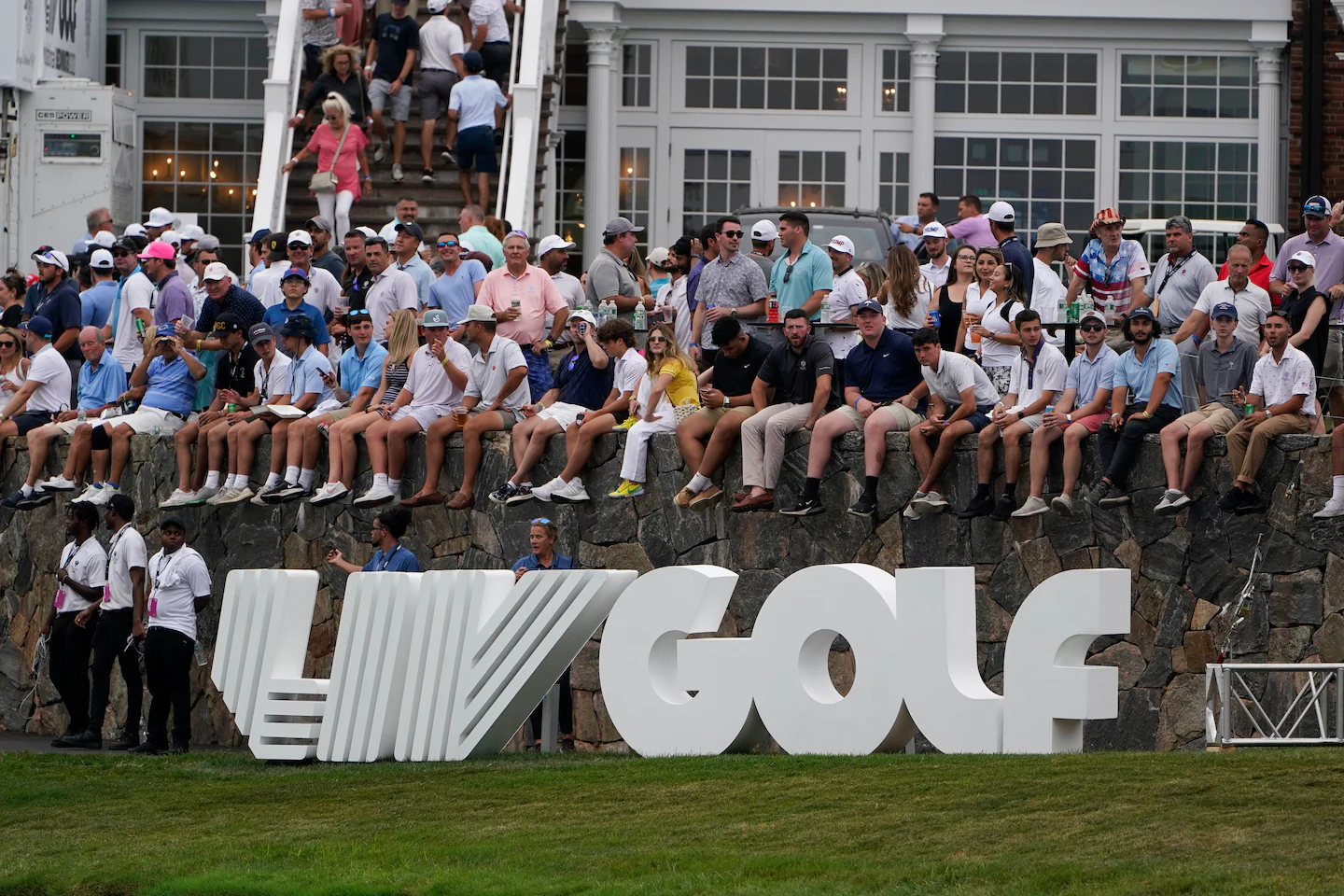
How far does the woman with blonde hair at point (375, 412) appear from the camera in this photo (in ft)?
59.1

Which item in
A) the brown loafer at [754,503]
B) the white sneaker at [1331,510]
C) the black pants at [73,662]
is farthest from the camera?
the black pants at [73,662]

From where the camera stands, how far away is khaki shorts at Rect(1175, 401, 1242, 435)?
1481 cm

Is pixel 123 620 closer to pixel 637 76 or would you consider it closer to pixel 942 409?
pixel 942 409

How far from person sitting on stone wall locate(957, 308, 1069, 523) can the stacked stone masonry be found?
240 mm

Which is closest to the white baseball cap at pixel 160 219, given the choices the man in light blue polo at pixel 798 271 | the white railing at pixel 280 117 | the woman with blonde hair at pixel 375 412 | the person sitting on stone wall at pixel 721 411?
the white railing at pixel 280 117

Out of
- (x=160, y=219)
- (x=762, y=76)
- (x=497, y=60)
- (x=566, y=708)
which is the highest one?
(x=762, y=76)

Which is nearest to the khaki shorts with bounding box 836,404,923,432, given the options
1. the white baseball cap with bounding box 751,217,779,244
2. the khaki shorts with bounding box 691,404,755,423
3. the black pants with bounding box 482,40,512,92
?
the khaki shorts with bounding box 691,404,755,423

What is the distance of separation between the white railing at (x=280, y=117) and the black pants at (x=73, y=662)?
18.8 ft

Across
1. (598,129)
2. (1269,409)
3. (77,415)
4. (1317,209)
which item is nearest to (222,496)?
(77,415)

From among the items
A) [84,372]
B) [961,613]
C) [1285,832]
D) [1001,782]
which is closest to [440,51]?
[84,372]

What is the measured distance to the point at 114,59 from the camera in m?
29.7

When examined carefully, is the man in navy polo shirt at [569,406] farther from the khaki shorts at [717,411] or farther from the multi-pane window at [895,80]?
the multi-pane window at [895,80]

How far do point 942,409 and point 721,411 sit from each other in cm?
167

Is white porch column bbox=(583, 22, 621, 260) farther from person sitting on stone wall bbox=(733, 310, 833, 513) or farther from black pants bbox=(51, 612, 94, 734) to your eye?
person sitting on stone wall bbox=(733, 310, 833, 513)
